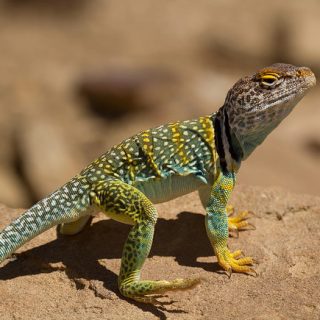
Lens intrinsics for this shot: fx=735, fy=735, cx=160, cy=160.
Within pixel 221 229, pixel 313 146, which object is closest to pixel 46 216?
pixel 221 229

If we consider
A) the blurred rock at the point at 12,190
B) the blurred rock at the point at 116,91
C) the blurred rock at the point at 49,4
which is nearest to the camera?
the blurred rock at the point at 12,190

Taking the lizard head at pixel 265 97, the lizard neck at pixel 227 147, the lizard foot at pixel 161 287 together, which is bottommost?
the lizard foot at pixel 161 287

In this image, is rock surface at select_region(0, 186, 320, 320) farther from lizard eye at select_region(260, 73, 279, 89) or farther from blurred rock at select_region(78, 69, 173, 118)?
blurred rock at select_region(78, 69, 173, 118)

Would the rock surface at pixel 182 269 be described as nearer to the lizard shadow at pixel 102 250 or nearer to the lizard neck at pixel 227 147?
the lizard shadow at pixel 102 250

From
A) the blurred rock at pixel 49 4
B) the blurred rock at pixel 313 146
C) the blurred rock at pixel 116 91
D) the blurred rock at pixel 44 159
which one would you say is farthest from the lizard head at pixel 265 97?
the blurred rock at pixel 49 4

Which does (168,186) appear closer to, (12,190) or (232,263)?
(232,263)

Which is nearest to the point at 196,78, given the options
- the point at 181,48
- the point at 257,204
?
the point at 181,48

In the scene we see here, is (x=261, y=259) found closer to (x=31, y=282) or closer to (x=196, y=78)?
(x=31, y=282)
